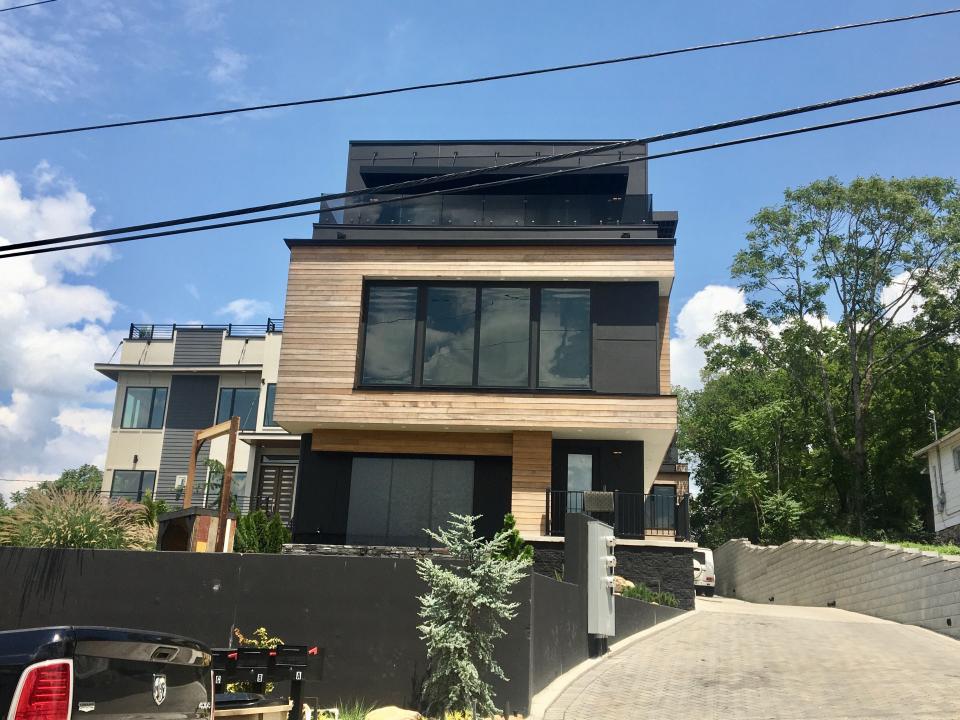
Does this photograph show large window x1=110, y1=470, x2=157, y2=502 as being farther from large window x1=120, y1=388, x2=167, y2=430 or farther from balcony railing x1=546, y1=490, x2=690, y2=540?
balcony railing x1=546, y1=490, x2=690, y2=540

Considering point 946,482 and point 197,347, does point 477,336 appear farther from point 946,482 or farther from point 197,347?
point 197,347

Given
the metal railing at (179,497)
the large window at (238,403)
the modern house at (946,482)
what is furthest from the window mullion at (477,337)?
the modern house at (946,482)

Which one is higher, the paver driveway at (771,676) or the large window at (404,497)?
the large window at (404,497)

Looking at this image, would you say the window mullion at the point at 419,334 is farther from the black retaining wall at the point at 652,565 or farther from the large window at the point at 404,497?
the black retaining wall at the point at 652,565

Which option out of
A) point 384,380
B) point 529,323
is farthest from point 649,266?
point 384,380

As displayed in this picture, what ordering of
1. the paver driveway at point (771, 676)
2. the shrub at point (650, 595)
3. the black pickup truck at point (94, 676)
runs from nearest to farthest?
1. the black pickup truck at point (94, 676)
2. the paver driveway at point (771, 676)
3. the shrub at point (650, 595)

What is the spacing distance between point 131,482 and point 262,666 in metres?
31.1

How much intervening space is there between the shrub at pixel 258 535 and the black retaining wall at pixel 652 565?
5.85 metres

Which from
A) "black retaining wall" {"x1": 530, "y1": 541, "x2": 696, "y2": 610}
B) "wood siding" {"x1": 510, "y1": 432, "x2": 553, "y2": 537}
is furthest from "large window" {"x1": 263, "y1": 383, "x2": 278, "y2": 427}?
"black retaining wall" {"x1": 530, "y1": 541, "x2": 696, "y2": 610}

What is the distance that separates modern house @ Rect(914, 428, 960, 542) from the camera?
28.8 meters

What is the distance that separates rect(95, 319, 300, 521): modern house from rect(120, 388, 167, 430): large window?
0.04 metres

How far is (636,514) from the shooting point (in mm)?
20219

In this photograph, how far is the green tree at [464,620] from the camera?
9.45 m

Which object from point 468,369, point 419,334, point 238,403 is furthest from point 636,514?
point 238,403
